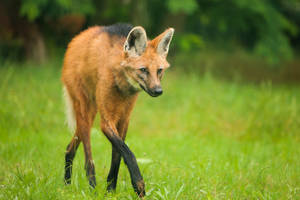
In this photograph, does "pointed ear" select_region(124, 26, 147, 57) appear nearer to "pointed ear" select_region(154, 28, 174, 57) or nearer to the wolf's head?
the wolf's head

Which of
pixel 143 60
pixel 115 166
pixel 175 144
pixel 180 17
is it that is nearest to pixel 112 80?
pixel 143 60

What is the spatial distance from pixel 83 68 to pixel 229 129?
3270mm

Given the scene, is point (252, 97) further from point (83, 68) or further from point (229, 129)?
point (83, 68)

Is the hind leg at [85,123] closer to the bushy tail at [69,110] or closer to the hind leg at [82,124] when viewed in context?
the hind leg at [82,124]

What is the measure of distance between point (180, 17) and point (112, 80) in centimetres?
727

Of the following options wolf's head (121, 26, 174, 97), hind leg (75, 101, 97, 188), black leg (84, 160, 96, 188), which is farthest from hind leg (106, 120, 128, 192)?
wolf's head (121, 26, 174, 97)

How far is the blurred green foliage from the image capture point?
8279 mm

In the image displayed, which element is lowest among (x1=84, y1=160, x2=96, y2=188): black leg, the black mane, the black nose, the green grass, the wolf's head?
the green grass

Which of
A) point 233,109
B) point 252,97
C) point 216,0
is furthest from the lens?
point 216,0

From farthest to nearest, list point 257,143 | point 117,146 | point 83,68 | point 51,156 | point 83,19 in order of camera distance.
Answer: point 83,19, point 257,143, point 51,156, point 83,68, point 117,146

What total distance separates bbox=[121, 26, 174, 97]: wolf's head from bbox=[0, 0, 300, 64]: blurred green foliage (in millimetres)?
4883

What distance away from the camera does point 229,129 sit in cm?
589

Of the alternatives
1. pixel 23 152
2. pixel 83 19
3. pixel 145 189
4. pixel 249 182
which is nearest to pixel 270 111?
pixel 249 182

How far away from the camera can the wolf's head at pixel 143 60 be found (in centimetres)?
285
